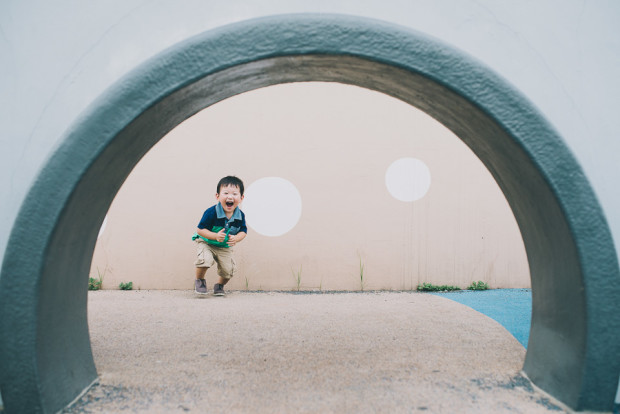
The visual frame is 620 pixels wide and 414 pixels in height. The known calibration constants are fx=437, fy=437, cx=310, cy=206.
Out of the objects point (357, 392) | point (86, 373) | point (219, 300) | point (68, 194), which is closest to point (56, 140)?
point (68, 194)

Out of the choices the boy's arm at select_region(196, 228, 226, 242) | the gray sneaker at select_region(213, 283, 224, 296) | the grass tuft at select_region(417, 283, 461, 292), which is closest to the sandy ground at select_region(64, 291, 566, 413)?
the gray sneaker at select_region(213, 283, 224, 296)

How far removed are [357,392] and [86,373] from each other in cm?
144

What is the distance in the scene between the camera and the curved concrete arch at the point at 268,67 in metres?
1.88

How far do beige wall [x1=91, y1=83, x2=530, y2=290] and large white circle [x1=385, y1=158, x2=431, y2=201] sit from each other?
0.26 ft

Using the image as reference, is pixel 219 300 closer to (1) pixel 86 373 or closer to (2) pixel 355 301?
(2) pixel 355 301

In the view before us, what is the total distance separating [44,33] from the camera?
2092 mm

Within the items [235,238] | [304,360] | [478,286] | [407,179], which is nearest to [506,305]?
[478,286]

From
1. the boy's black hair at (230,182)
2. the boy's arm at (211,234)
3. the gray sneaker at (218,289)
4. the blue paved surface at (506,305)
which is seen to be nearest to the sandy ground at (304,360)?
the blue paved surface at (506,305)

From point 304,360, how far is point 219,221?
9.12 feet

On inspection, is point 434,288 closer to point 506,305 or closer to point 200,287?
point 506,305

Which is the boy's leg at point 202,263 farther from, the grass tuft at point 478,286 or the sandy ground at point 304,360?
the grass tuft at point 478,286

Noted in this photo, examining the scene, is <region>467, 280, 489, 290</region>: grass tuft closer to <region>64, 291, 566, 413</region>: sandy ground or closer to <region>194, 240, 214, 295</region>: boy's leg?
<region>64, 291, 566, 413</region>: sandy ground

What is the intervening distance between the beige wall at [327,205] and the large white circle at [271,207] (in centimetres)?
5

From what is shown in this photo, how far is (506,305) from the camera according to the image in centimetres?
456
